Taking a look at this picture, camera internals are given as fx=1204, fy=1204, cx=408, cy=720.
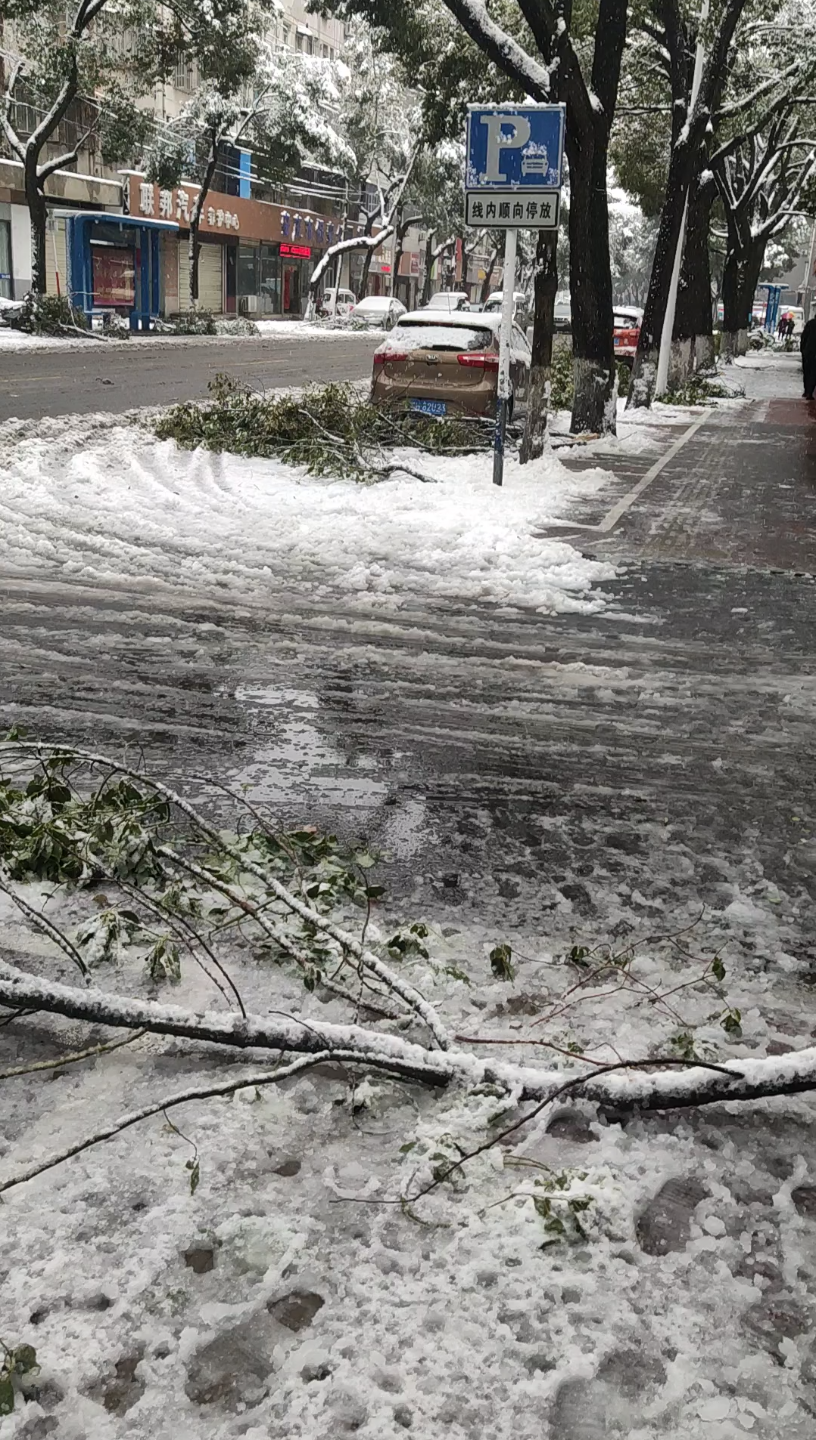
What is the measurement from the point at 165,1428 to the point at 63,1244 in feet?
1.54

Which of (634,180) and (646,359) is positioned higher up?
(634,180)

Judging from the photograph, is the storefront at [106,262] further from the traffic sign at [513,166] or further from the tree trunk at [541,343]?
the traffic sign at [513,166]

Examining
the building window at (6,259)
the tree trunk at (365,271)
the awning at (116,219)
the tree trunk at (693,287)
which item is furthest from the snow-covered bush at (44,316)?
the tree trunk at (365,271)

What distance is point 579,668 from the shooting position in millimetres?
6227

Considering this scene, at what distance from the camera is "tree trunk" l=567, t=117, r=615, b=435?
14430 millimetres

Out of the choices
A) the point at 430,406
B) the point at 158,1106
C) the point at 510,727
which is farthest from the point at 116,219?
the point at 158,1106

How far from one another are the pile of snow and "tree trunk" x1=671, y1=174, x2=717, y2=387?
14691 mm

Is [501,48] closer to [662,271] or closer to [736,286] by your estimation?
[662,271]

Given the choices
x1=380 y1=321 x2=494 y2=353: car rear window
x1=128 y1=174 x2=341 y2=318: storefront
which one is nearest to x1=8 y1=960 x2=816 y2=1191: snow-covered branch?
x1=380 y1=321 x2=494 y2=353: car rear window

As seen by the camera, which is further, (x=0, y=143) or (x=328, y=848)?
(x=0, y=143)

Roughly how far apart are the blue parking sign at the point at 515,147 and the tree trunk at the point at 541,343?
7.43ft

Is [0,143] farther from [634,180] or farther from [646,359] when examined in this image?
[646,359]

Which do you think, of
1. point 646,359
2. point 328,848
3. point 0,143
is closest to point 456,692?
point 328,848

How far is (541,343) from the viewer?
13.1m
